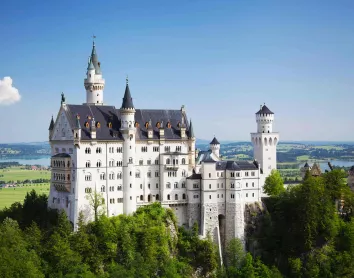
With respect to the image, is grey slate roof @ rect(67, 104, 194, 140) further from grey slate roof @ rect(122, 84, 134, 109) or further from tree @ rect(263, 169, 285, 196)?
tree @ rect(263, 169, 285, 196)

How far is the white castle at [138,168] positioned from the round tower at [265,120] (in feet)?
27.5

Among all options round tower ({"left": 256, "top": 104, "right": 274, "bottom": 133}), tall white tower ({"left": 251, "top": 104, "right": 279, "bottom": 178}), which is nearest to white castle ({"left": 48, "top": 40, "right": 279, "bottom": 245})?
tall white tower ({"left": 251, "top": 104, "right": 279, "bottom": 178})

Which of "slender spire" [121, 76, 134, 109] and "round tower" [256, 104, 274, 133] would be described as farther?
"round tower" [256, 104, 274, 133]

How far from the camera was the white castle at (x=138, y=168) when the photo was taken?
304 ft

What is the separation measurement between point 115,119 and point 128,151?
233 inches

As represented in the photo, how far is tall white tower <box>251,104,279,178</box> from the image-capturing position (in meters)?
112

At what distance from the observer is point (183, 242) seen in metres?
97.5

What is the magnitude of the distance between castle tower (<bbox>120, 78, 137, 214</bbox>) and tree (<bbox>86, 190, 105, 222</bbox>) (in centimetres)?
428

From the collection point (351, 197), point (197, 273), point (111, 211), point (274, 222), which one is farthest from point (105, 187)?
point (351, 197)

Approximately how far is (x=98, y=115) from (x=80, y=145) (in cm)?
752

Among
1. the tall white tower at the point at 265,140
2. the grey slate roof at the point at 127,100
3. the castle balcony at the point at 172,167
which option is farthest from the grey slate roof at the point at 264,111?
the grey slate roof at the point at 127,100

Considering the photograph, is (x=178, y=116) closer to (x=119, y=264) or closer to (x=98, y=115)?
(x=98, y=115)

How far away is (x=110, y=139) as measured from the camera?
3740 inches

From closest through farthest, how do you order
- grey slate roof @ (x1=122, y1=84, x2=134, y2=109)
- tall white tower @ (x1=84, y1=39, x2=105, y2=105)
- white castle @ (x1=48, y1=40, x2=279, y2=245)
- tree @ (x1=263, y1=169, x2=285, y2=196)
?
white castle @ (x1=48, y1=40, x2=279, y2=245) < grey slate roof @ (x1=122, y1=84, x2=134, y2=109) < tall white tower @ (x1=84, y1=39, x2=105, y2=105) < tree @ (x1=263, y1=169, x2=285, y2=196)
